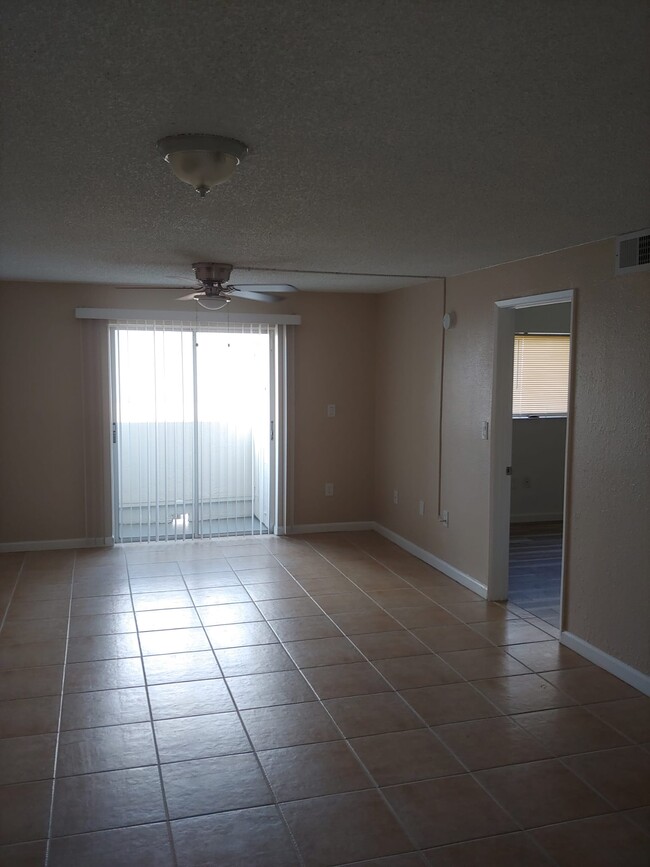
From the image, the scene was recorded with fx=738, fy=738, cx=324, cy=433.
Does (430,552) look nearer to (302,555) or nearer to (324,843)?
(302,555)

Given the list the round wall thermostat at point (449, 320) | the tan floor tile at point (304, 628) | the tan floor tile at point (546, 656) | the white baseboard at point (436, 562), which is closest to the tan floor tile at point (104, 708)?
the tan floor tile at point (304, 628)

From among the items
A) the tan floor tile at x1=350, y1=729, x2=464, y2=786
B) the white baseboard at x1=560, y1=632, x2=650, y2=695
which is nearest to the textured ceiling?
the white baseboard at x1=560, y1=632, x2=650, y2=695

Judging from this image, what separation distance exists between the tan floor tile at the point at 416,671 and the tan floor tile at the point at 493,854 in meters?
1.17

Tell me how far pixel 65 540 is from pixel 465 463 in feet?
11.1

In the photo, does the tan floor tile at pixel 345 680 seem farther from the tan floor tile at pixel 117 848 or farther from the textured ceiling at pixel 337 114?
the textured ceiling at pixel 337 114

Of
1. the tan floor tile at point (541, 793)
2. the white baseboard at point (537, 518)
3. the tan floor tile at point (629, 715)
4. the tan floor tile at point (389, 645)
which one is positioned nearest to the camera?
the tan floor tile at point (541, 793)

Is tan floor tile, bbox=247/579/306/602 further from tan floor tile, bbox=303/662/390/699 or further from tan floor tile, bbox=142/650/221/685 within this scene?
tan floor tile, bbox=303/662/390/699

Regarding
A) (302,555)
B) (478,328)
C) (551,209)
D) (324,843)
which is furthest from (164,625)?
(551,209)

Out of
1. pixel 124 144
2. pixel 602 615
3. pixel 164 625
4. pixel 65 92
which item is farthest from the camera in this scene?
pixel 164 625

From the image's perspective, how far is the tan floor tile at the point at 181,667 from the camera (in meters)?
3.67

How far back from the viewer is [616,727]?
322 cm

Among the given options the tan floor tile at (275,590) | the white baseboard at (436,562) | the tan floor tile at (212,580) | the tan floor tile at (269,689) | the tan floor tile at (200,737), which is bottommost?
the tan floor tile at (200,737)

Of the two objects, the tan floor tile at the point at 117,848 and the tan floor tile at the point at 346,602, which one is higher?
the tan floor tile at the point at 346,602

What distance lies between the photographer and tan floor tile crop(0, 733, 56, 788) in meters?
2.80
